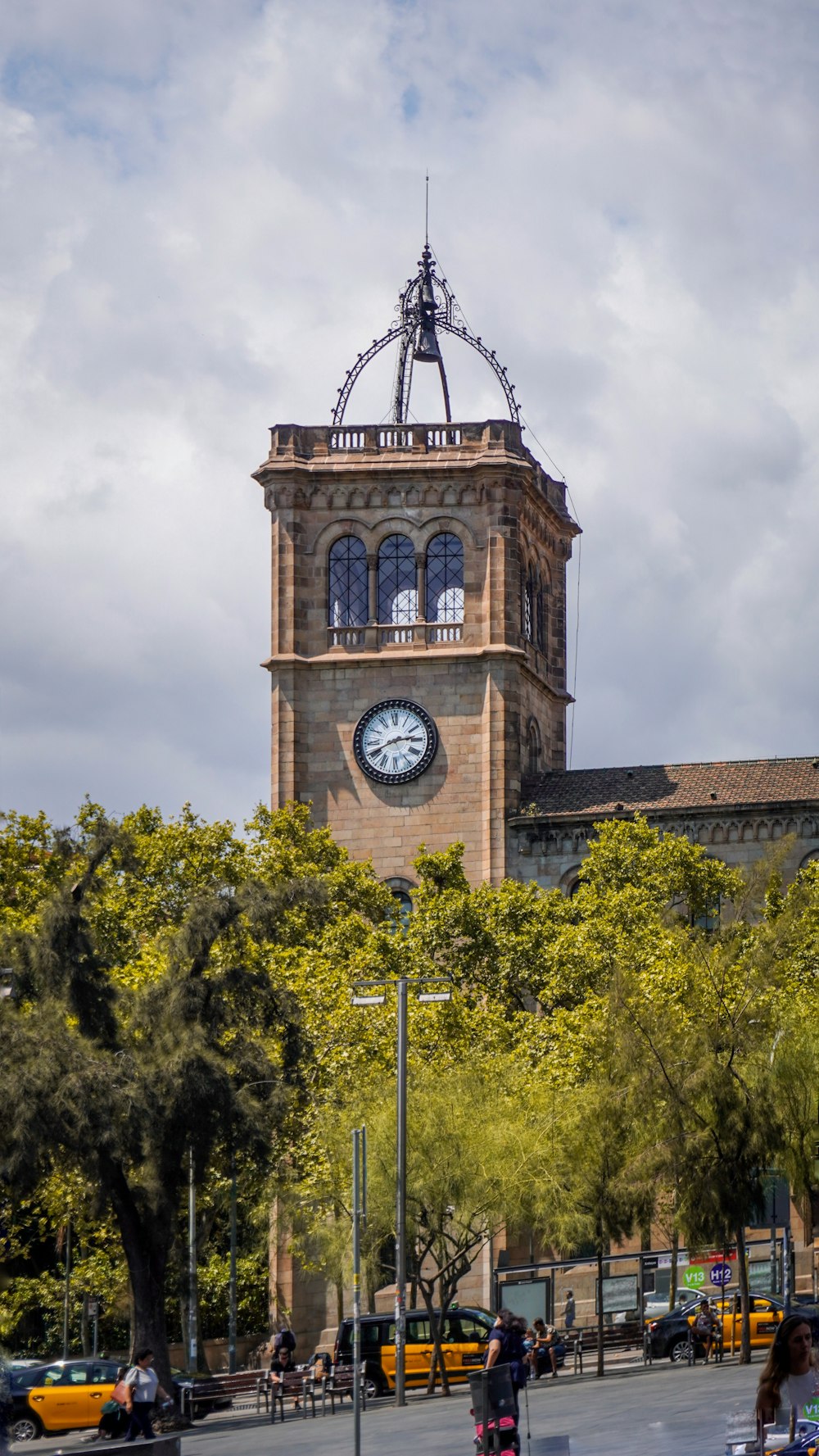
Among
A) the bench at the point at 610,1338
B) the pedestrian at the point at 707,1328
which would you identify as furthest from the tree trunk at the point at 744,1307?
the bench at the point at 610,1338

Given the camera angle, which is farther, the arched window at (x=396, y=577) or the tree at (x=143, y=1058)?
the arched window at (x=396, y=577)

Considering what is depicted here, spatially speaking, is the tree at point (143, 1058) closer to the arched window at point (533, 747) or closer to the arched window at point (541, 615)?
the arched window at point (533, 747)

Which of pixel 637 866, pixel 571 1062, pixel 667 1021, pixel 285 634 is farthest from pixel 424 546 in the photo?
pixel 667 1021

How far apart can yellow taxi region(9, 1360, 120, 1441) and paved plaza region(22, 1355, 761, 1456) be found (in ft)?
Result: 3.23

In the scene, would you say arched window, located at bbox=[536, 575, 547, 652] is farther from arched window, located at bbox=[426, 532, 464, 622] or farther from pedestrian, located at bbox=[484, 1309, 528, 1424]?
pedestrian, located at bbox=[484, 1309, 528, 1424]

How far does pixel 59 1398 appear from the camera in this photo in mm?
46188

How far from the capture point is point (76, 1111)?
40.6 metres

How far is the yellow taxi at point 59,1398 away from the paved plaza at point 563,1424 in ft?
3.23

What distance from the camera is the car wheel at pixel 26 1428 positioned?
45.6m

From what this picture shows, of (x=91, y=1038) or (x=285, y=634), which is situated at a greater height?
(x=285, y=634)

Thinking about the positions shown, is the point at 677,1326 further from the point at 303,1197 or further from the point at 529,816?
the point at 529,816

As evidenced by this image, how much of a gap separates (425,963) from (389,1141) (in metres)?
9.02

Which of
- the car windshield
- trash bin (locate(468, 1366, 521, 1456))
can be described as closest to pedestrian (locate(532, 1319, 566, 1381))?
the car windshield

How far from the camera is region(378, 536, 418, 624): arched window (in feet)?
233
